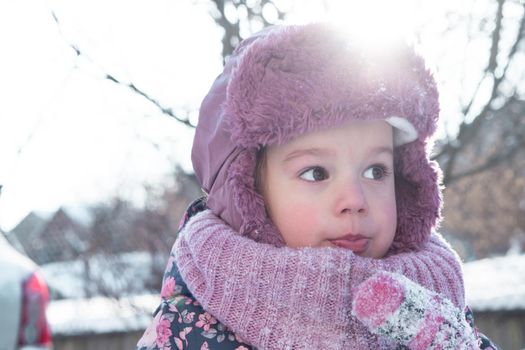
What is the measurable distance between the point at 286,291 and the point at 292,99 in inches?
18.1

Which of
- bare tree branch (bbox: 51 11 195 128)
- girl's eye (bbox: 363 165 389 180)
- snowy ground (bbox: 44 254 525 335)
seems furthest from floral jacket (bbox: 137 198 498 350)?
snowy ground (bbox: 44 254 525 335)

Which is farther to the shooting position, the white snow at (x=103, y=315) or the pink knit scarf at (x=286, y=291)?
the white snow at (x=103, y=315)

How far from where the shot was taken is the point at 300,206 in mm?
1839

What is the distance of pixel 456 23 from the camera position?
4004mm

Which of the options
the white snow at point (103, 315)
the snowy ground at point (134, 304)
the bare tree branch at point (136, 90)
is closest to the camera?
the bare tree branch at point (136, 90)

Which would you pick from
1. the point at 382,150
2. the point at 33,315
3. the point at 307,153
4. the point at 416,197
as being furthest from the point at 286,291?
the point at 33,315

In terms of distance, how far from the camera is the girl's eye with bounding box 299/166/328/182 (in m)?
1.84

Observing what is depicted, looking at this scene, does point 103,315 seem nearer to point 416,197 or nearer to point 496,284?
point 496,284

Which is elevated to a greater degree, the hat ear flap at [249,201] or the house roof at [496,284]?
the hat ear flap at [249,201]

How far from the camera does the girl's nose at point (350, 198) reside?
1792mm

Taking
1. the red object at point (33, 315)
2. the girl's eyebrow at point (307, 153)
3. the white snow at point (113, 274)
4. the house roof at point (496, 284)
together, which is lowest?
the house roof at point (496, 284)

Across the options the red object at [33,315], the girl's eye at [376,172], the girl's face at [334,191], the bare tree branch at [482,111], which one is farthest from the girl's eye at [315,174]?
the red object at [33,315]

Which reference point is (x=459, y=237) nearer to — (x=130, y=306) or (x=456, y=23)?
(x=130, y=306)

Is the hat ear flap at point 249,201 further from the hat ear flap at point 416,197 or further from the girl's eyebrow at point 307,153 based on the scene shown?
the hat ear flap at point 416,197
